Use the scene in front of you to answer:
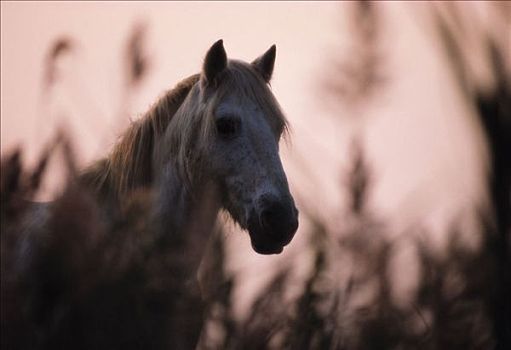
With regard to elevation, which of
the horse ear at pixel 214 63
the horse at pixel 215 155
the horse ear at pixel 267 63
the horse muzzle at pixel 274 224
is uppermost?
the horse ear at pixel 267 63

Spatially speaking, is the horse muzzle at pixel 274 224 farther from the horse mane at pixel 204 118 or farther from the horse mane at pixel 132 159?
the horse mane at pixel 132 159

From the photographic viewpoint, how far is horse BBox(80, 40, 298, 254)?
166 inches

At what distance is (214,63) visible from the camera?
4.84 m

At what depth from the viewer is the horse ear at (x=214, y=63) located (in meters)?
4.79

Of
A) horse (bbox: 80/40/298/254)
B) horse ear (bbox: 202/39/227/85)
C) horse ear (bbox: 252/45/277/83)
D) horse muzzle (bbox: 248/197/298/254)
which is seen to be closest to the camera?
horse muzzle (bbox: 248/197/298/254)

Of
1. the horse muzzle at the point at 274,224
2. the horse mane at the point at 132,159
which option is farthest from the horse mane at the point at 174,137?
the horse muzzle at the point at 274,224

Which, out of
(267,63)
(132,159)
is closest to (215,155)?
(132,159)

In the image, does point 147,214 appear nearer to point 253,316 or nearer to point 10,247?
point 10,247

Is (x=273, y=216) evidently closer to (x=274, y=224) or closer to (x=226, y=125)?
(x=274, y=224)

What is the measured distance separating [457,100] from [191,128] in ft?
12.0

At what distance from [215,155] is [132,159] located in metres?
0.40

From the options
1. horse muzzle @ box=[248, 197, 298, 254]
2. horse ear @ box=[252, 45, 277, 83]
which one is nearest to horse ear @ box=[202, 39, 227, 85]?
horse ear @ box=[252, 45, 277, 83]

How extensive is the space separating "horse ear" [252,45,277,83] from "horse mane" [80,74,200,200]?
52 centimetres

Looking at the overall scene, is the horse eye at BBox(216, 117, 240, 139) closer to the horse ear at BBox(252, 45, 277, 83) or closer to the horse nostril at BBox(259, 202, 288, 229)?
the horse nostril at BBox(259, 202, 288, 229)
